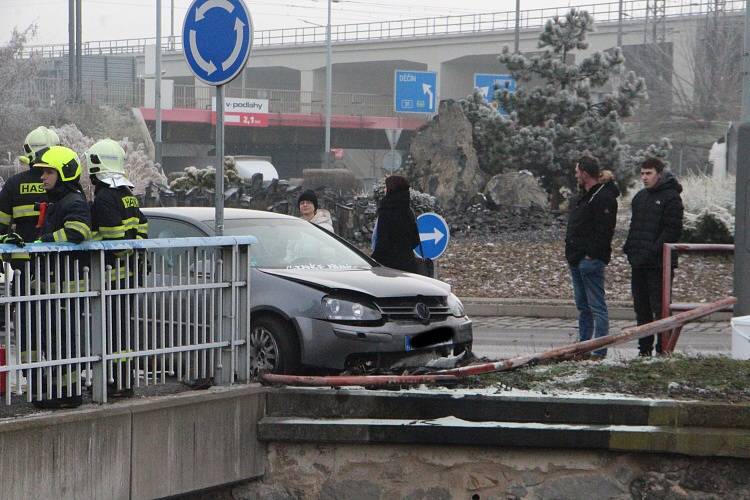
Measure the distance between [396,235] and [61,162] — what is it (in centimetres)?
464

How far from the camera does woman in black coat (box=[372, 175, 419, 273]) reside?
433 inches

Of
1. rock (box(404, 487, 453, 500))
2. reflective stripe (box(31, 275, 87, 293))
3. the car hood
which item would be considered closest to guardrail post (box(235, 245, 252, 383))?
reflective stripe (box(31, 275, 87, 293))

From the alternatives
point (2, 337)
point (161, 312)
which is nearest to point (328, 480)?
point (161, 312)

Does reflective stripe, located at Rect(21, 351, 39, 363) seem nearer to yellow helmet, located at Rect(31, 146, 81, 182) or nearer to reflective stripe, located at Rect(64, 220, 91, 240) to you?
reflective stripe, located at Rect(64, 220, 91, 240)

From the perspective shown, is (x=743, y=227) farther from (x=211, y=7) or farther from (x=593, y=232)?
(x=211, y=7)

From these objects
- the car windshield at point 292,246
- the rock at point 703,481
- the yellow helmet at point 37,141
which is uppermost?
the yellow helmet at point 37,141

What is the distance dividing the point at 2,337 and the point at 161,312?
0.92m

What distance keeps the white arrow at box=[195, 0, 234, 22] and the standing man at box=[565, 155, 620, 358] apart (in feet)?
12.1

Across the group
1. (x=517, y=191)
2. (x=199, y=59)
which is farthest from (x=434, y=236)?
(x=517, y=191)

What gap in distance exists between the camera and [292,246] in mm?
9516

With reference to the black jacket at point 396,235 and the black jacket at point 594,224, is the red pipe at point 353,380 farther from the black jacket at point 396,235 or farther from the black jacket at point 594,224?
the black jacket at point 396,235

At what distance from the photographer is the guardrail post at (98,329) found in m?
6.08

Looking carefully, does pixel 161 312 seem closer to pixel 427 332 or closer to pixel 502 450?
pixel 502 450

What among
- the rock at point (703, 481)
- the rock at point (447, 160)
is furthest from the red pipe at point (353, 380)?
the rock at point (447, 160)
